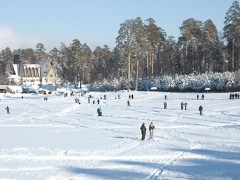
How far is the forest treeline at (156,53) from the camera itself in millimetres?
73812

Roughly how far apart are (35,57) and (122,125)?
3847 inches

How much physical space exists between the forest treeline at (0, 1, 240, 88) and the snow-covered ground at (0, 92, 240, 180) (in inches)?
1210

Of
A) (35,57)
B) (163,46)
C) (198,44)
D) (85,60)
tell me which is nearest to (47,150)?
(198,44)

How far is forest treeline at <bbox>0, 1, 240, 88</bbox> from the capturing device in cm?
7381

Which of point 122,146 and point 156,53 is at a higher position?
point 156,53

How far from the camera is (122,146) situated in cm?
2262

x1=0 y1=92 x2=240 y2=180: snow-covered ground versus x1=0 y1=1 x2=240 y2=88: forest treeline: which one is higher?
x1=0 y1=1 x2=240 y2=88: forest treeline

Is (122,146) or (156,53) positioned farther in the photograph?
(156,53)

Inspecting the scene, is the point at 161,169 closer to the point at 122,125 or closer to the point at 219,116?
the point at 122,125

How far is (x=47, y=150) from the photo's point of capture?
2158cm

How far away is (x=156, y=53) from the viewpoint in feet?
301

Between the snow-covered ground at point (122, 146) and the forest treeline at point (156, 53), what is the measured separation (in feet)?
101

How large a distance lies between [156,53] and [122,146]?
70271mm

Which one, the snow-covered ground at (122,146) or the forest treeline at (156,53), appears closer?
the snow-covered ground at (122,146)
